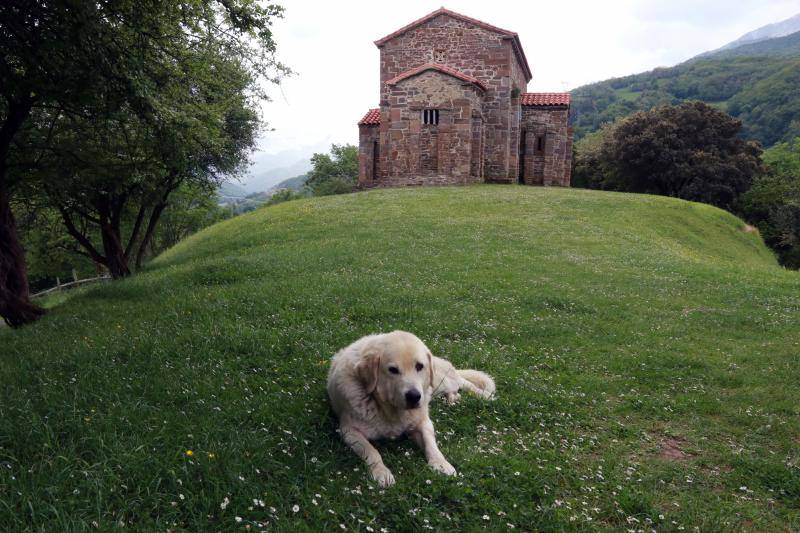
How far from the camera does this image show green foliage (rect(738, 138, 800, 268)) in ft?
123

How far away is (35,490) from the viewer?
3750 millimetres

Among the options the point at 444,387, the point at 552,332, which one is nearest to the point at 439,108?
the point at 552,332

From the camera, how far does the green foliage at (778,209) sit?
123 feet

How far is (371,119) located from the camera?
40312mm

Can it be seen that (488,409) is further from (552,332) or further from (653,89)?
(653,89)

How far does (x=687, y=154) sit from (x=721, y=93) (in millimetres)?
100619

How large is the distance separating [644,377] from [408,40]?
3721cm

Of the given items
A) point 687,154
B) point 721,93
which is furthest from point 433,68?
point 721,93

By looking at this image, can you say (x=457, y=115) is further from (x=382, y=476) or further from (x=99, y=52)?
(x=382, y=476)

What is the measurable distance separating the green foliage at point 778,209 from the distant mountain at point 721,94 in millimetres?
35484

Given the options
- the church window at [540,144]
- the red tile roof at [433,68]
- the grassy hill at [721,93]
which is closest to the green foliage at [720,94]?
the grassy hill at [721,93]

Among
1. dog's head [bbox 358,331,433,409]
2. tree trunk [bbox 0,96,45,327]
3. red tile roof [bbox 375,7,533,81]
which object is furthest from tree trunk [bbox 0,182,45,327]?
red tile roof [bbox 375,7,533,81]

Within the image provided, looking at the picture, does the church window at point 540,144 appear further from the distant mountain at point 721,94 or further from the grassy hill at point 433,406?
the distant mountain at point 721,94

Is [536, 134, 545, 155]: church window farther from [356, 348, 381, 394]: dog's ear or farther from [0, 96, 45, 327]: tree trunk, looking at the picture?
[356, 348, 381, 394]: dog's ear
